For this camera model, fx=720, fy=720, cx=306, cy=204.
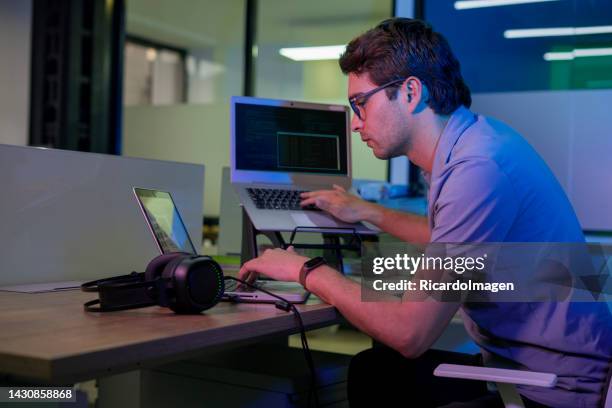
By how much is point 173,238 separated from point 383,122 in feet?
2.03

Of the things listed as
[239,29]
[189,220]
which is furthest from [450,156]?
[239,29]

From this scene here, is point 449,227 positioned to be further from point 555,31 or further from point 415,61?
point 555,31

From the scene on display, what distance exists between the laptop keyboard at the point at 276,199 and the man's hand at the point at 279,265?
0.43 m

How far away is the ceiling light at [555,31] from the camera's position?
430cm

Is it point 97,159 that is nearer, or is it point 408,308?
point 408,308

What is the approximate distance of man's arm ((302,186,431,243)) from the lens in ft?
6.19

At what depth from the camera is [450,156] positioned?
1397mm

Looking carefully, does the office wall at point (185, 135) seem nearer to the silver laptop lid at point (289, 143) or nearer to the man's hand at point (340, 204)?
the silver laptop lid at point (289, 143)

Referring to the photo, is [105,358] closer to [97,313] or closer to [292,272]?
[97,313]

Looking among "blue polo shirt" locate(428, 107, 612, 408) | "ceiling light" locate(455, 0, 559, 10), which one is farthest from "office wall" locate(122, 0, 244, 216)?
"blue polo shirt" locate(428, 107, 612, 408)

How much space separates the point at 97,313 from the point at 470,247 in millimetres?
657

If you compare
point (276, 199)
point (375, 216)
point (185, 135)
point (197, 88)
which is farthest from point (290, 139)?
point (197, 88)

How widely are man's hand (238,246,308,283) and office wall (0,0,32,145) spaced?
4881 mm

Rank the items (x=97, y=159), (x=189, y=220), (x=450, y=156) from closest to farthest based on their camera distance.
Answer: (x=450, y=156) → (x=97, y=159) → (x=189, y=220)
